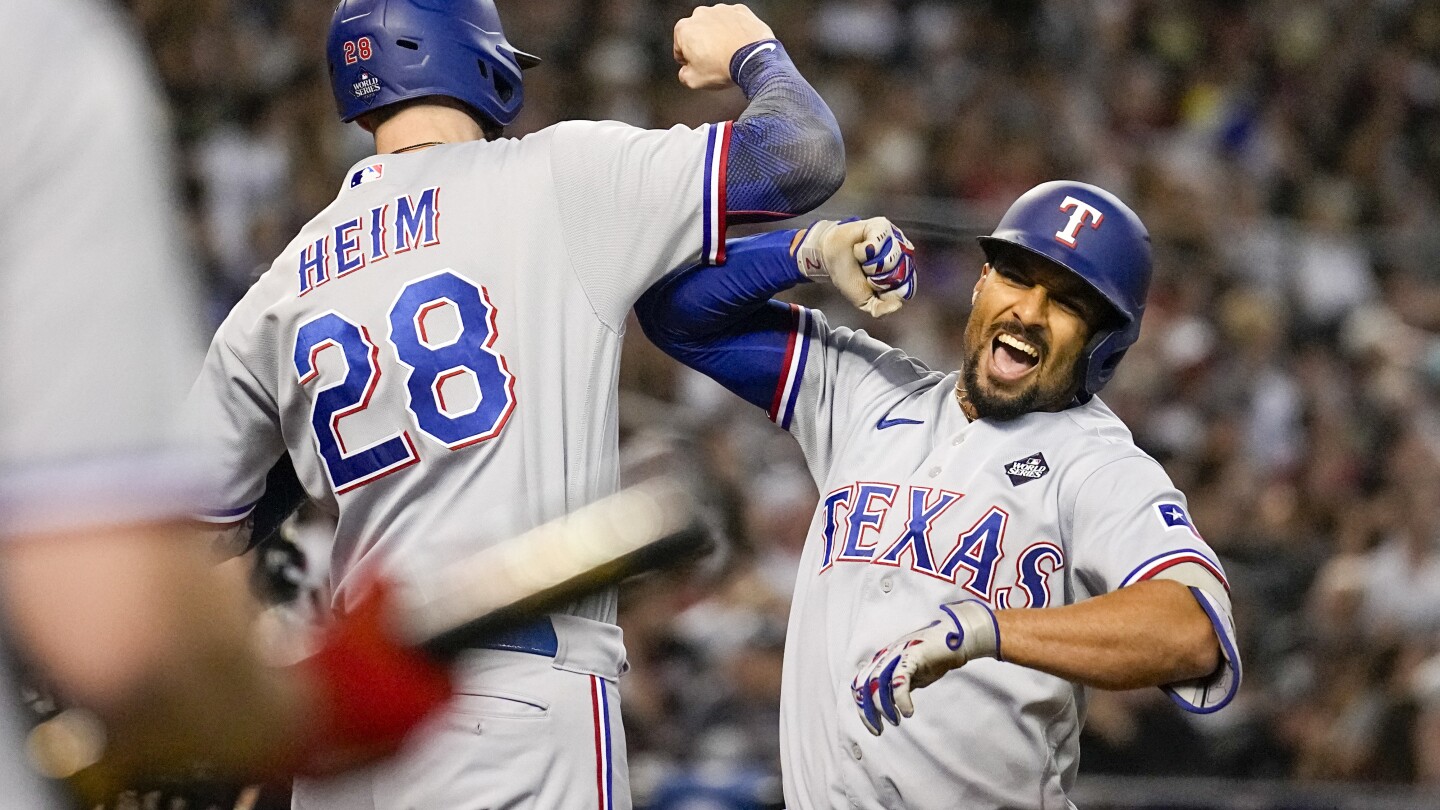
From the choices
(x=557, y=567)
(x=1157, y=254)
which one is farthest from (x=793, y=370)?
(x=1157, y=254)

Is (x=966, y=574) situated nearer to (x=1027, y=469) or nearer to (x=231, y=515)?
(x=1027, y=469)

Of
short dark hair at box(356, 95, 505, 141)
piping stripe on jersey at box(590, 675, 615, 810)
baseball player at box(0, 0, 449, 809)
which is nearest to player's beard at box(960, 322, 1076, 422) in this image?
piping stripe on jersey at box(590, 675, 615, 810)

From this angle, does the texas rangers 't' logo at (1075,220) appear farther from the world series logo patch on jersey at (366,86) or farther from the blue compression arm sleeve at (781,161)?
the world series logo patch on jersey at (366,86)

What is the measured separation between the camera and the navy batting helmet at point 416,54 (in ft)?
11.0

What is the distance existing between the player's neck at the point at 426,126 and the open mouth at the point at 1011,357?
1224 mm

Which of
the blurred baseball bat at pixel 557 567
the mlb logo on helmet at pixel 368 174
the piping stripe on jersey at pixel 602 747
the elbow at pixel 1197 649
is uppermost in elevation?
the blurred baseball bat at pixel 557 567

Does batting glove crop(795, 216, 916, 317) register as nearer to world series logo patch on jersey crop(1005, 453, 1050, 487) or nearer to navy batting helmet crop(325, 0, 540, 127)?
world series logo patch on jersey crop(1005, 453, 1050, 487)

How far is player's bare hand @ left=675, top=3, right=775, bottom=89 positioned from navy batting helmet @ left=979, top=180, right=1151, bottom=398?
0.67 m

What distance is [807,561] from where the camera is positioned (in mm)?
3715

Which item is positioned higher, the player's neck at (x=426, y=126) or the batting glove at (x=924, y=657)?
the player's neck at (x=426, y=126)

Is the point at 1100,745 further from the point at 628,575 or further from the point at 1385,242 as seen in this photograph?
the point at 628,575

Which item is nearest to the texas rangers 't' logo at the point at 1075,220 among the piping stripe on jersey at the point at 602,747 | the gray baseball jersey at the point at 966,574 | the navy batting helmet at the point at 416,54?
the gray baseball jersey at the point at 966,574

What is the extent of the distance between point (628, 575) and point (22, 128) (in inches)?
23.3

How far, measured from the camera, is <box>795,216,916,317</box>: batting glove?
3.32 meters
